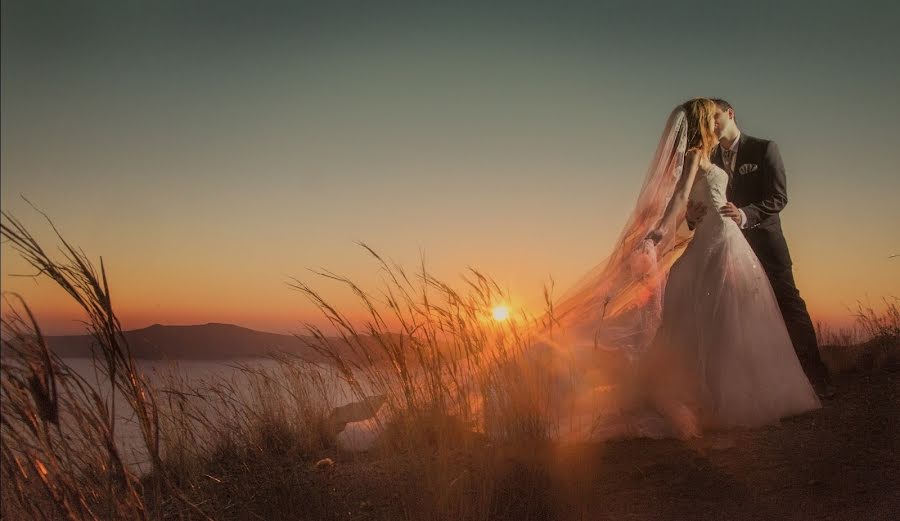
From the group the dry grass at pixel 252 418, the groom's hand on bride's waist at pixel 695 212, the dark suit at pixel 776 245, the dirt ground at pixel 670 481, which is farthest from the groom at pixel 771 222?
the dry grass at pixel 252 418

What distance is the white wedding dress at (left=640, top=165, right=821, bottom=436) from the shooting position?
475 cm

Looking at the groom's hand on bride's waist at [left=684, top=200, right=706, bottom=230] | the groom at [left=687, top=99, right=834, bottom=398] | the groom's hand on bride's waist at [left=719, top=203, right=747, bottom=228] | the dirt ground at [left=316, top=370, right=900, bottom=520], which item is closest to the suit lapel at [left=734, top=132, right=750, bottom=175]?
the groom at [left=687, top=99, right=834, bottom=398]

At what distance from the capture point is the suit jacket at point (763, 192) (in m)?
5.64

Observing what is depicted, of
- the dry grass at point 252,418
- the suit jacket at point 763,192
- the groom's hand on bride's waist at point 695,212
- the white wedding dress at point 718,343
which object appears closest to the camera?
the dry grass at point 252,418

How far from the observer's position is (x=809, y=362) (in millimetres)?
5766

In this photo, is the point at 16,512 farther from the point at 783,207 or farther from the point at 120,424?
the point at 783,207

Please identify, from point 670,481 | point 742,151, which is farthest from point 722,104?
point 670,481

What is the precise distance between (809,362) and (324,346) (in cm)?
397

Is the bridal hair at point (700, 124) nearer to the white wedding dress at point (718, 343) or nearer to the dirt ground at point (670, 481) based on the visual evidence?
the white wedding dress at point (718, 343)

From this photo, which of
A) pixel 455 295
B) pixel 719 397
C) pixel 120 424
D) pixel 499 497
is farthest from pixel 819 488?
pixel 120 424

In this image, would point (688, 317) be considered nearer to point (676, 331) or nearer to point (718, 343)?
point (676, 331)

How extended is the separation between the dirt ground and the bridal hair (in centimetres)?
194

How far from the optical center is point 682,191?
16.8ft

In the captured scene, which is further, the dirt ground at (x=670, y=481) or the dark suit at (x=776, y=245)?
the dark suit at (x=776, y=245)
